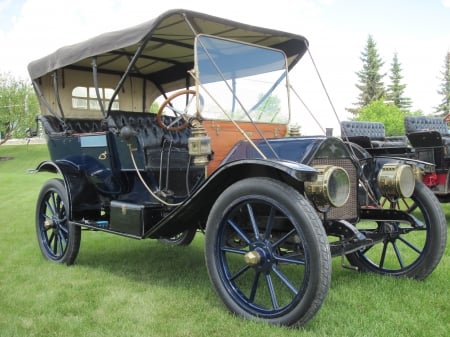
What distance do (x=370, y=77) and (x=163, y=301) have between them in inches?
A: 1723

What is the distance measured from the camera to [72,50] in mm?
4578

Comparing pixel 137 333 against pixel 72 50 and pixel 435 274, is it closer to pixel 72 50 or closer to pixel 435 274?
pixel 435 274

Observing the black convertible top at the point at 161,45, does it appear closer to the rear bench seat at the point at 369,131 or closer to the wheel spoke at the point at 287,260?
the wheel spoke at the point at 287,260

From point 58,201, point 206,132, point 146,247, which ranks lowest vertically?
point 146,247

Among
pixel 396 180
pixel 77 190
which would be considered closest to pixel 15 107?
pixel 77 190

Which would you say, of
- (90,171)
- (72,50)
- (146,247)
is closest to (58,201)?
(90,171)

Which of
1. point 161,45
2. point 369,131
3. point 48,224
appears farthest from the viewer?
point 369,131

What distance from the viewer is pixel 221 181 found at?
A: 3281 millimetres

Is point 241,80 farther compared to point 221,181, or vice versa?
point 241,80

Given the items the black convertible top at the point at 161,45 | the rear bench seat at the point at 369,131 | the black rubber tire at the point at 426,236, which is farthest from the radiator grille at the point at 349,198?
the rear bench seat at the point at 369,131

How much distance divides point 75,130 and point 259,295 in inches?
116

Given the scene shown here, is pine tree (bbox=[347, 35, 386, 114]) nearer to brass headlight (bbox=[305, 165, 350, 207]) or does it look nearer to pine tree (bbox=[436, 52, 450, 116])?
pine tree (bbox=[436, 52, 450, 116])

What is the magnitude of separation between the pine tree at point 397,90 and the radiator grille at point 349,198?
142 ft

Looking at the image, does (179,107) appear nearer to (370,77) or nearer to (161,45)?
(161,45)
